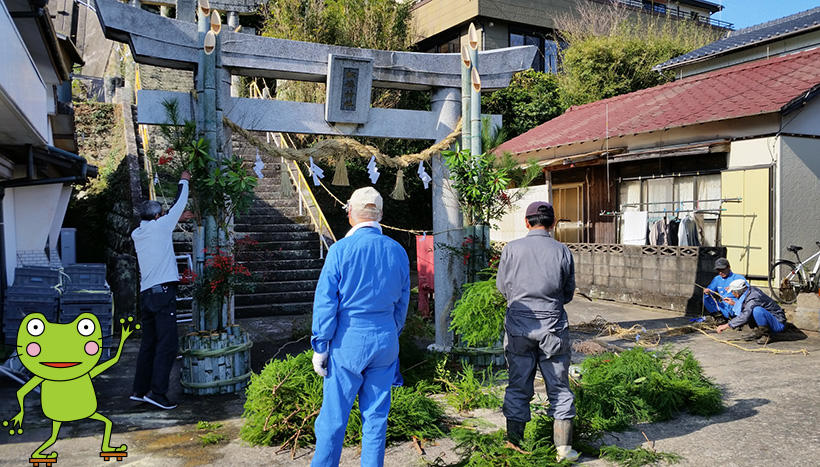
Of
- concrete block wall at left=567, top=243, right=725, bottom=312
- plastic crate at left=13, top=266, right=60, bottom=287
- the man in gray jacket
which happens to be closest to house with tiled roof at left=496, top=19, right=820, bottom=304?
concrete block wall at left=567, top=243, right=725, bottom=312

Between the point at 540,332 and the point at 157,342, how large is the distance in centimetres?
376

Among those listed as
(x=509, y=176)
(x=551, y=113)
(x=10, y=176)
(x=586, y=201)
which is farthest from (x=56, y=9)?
(x=551, y=113)

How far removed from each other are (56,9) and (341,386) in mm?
14486

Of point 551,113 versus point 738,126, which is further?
point 551,113

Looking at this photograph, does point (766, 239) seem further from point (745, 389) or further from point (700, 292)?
point (745, 389)

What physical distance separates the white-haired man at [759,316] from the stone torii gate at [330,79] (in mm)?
4440

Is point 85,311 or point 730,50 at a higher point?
point 730,50

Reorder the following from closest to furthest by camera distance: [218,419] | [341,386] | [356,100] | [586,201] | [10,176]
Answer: [341,386]
[218,419]
[356,100]
[10,176]
[586,201]

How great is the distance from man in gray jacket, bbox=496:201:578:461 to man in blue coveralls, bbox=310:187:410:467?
1095 mm

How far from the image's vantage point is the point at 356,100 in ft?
22.1

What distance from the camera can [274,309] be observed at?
36.1ft

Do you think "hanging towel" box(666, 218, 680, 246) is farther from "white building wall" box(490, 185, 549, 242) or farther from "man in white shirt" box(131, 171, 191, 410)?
"man in white shirt" box(131, 171, 191, 410)

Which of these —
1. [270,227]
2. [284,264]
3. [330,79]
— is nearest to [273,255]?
[284,264]

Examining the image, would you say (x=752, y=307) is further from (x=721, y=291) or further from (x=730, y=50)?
(x=730, y=50)
